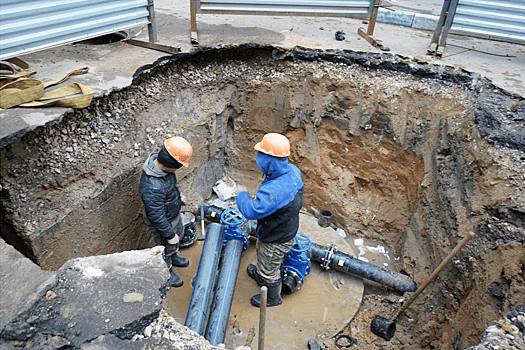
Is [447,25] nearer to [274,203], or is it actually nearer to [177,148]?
[274,203]

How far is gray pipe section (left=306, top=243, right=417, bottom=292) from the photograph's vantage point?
14.6ft

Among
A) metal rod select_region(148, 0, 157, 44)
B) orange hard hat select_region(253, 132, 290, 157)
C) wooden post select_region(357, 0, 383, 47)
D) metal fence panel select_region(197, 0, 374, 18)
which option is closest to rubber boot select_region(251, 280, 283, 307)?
orange hard hat select_region(253, 132, 290, 157)

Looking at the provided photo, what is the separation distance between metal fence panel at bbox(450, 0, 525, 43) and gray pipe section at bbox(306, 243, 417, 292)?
3.91 meters

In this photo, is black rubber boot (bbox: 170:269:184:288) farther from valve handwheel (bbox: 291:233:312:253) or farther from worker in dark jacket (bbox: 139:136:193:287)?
valve handwheel (bbox: 291:233:312:253)

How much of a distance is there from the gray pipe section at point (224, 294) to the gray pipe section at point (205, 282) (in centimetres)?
7

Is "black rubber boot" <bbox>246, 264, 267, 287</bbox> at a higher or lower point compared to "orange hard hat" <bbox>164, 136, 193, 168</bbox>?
lower

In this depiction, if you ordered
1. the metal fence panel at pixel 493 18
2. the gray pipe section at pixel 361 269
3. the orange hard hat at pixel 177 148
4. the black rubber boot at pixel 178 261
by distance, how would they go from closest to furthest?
1. the orange hard hat at pixel 177 148
2. the gray pipe section at pixel 361 269
3. the black rubber boot at pixel 178 261
4. the metal fence panel at pixel 493 18

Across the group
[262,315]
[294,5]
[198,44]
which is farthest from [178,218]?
[294,5]

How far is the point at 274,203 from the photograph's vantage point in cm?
349

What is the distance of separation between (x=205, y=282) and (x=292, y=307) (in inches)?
47.5

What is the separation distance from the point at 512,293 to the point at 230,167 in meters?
4.48

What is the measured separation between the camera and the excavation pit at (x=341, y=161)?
3.37 m

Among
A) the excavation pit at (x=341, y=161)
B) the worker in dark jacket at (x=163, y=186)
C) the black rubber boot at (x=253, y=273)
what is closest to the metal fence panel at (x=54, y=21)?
the excavation pit at (x=341, y=161)

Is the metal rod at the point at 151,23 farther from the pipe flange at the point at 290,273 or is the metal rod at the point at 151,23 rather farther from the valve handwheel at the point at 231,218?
the pipe flange at the point at 290,273
